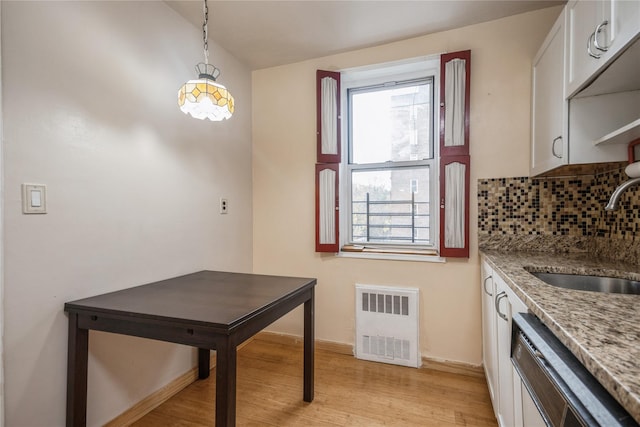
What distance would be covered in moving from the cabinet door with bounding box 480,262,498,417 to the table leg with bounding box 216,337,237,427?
1.35m

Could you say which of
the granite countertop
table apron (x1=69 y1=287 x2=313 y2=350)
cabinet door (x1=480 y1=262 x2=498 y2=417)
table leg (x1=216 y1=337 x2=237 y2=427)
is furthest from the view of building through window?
table leg (x1=216 y1=337 x2=237 y2=427)

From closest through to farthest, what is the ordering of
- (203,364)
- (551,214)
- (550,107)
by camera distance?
(550,107)
(551,214)
(203,364)

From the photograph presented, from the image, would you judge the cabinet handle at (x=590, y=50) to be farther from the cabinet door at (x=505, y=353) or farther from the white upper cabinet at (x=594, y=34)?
the cabinet door at (x=505, y=353)

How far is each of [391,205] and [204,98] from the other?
173 centimetres

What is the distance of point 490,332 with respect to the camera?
1.87 metres

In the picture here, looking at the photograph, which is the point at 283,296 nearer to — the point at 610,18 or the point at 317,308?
the point at 317,308

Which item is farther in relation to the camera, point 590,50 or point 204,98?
point 204,98

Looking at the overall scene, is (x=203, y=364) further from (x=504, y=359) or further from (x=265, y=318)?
(x=504, y=359)

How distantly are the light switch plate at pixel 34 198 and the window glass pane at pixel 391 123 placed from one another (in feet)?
6.91

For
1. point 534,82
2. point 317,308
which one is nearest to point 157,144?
point 317,308

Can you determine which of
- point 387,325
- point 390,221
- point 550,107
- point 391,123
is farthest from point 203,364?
point 550,107

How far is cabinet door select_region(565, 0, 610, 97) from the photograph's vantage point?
49.1 inches

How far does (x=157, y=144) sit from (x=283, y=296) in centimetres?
124

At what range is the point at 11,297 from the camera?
4.17ft
